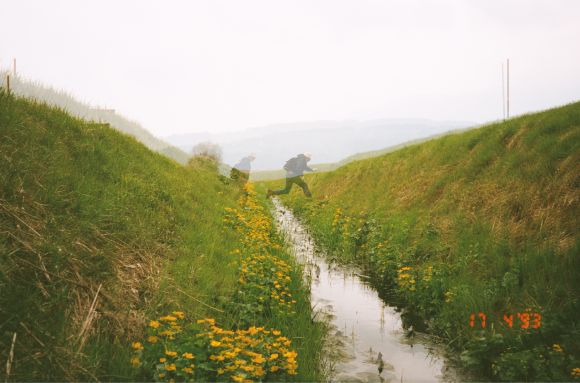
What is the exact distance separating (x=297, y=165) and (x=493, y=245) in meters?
14.4

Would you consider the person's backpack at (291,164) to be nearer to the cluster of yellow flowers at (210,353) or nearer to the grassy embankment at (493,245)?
the grassy embankment at (493,245)

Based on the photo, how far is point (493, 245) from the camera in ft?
24.4

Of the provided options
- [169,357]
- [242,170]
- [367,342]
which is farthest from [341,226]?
[242,170]

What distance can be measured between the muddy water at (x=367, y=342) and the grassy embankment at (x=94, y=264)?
1.50ft

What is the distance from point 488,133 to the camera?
12.5m

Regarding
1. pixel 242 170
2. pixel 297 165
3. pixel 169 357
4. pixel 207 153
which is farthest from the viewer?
pixel 207 153

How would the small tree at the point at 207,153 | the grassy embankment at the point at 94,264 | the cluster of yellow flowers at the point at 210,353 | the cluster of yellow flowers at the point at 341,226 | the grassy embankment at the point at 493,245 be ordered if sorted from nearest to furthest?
the grassy embankment at the point at 94,264 → the cluster of yellow flowers at the point at 210,353 → the grassy embankment at the point at 493,245 → the cluster of yellow flowers at the point at 341,226 → the small tree at the point at 207,153

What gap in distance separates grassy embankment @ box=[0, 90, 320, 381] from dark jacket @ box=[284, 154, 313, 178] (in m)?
11.8

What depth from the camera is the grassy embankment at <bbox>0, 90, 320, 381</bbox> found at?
364 centimetres

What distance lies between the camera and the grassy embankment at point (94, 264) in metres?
3.64

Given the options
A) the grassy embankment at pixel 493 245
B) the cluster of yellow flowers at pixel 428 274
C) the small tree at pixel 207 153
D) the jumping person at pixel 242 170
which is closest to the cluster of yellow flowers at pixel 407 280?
the grassy embankment at pixel 493 245

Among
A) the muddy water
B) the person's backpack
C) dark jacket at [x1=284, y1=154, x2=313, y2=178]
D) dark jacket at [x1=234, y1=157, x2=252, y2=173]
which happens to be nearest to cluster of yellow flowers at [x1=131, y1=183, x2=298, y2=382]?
the muddy water

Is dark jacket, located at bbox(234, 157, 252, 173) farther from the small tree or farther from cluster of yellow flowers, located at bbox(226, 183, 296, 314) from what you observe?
cluster of yellow flowers, located at bbox(226, 183, 296, 314)

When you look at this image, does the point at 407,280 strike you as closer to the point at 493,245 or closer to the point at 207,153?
the point at 493,245
